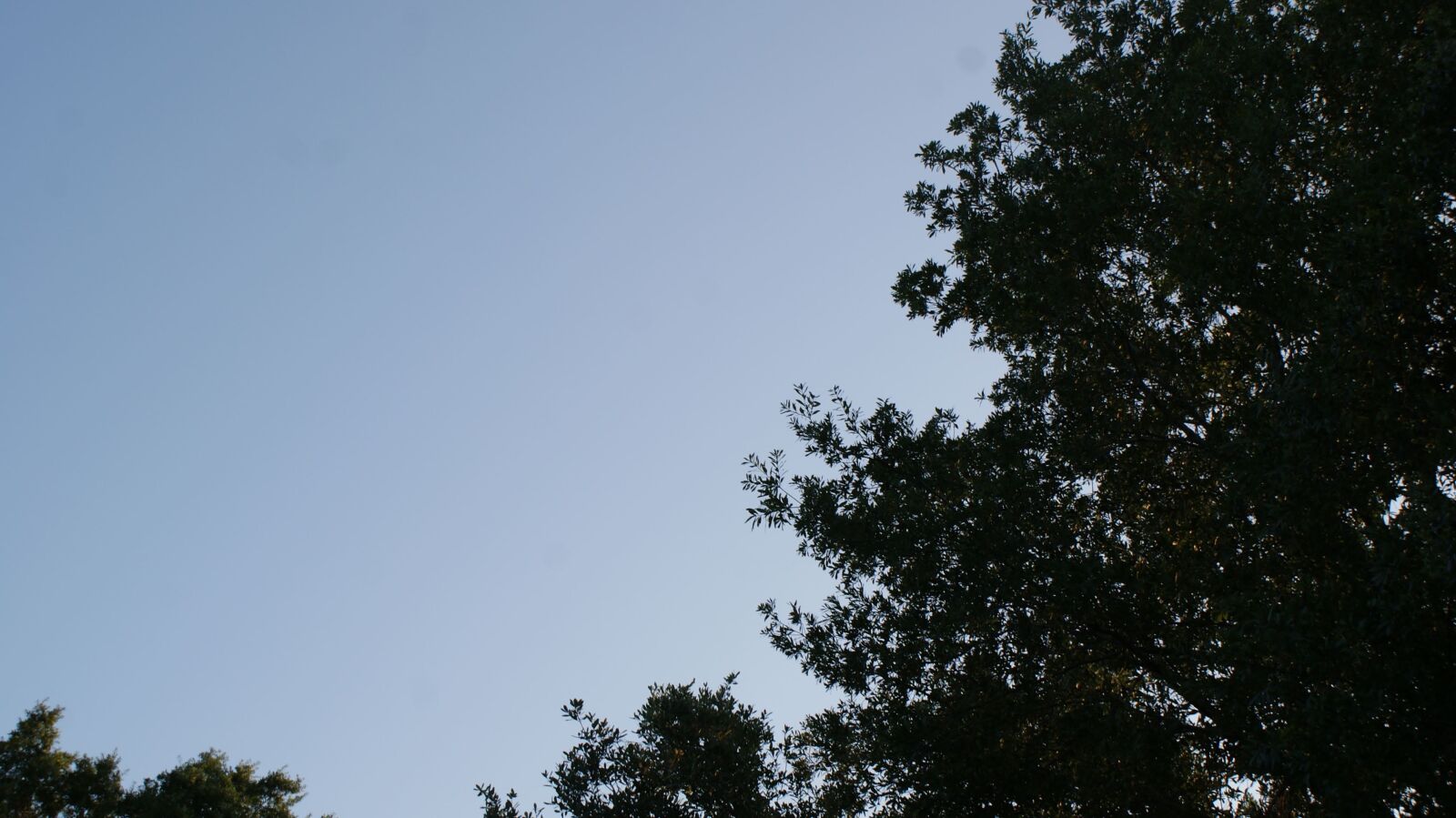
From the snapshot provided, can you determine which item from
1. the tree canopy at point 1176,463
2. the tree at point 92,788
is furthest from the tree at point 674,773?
the tree at point 92,788

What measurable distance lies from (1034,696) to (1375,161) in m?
7.87

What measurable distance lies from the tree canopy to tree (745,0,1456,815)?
0.05m

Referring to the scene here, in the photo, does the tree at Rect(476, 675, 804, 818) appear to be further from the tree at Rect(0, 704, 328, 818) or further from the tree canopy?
the tree at Rect(0, 704, 328, 818)

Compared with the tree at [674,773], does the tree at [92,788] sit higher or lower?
higher

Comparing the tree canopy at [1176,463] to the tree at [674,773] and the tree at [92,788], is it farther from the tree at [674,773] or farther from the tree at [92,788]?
the tree at [92,788]

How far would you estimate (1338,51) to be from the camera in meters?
13.2

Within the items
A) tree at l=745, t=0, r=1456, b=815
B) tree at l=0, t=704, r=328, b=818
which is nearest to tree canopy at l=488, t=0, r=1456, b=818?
tree at l=745, t=0, r=1456, b=815

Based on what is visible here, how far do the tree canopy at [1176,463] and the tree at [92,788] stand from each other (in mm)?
23011

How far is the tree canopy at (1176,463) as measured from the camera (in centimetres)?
995

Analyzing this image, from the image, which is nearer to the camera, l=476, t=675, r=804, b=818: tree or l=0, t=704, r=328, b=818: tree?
l=476, t=675, r=804, b=818: tree

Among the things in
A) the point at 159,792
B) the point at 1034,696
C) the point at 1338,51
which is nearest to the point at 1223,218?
the point at 1338,51

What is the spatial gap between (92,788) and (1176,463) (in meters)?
36.6

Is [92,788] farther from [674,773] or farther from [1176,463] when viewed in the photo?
[1176,463]

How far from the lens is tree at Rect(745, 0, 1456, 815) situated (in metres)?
9.95
